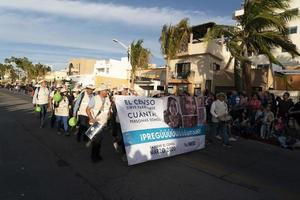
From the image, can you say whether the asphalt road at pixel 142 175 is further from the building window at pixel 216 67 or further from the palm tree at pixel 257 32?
the building window at pixel 216 67

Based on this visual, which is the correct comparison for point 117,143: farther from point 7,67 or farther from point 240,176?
point 7,67

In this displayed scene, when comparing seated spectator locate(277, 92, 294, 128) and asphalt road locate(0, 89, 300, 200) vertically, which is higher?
seated spectator locate(277, 92, 294, 128)

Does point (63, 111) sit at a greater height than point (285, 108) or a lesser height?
lesser

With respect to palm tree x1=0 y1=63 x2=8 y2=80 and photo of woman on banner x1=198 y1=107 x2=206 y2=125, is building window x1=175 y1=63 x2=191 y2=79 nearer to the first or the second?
photo of woman on banner x1=198 y1=107 x2=206 y2=125

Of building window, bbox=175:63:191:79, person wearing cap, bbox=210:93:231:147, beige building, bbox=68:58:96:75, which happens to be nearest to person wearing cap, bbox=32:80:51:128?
person wearing cap, bbox=210:93:231:147

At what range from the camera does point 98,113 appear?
24.3 feet

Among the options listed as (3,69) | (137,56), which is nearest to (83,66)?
(137,56)

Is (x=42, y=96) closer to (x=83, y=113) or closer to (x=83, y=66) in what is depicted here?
(x=83, y=113)

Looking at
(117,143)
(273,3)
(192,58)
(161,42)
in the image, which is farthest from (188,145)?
(192,58)

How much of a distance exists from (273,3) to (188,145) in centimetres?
1204

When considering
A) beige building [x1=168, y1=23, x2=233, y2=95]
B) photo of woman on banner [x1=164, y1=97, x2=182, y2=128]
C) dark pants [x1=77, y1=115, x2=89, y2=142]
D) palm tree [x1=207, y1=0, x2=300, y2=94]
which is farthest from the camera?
beige building [x1=168, y1=23, x2=233, y2=95]

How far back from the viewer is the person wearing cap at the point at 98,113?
7.33 m

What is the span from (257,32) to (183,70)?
710 inches

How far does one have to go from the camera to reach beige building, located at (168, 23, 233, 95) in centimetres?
3297
